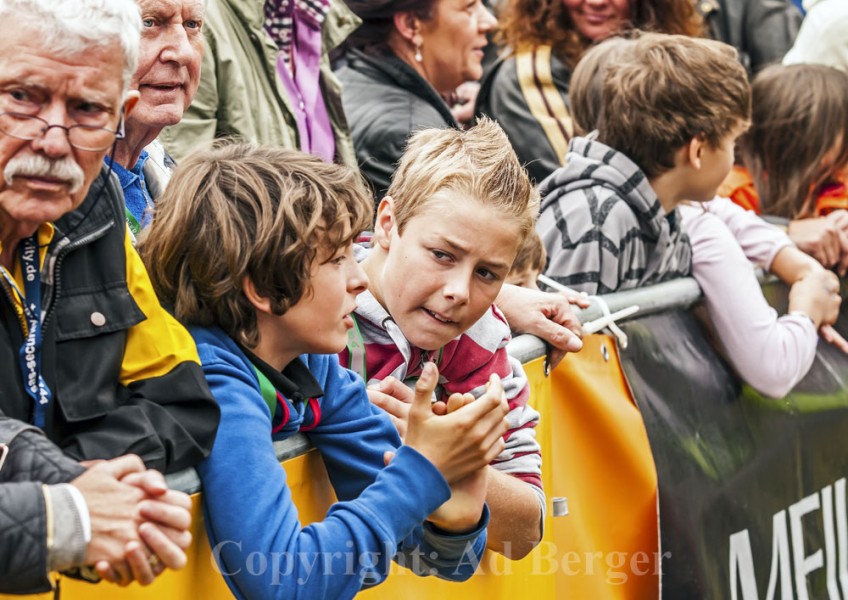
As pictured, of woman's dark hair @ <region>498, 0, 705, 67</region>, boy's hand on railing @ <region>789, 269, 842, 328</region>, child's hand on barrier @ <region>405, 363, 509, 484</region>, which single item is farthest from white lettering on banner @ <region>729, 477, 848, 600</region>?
woman's dark hair @ <region>498, 0, 705, 67</region>

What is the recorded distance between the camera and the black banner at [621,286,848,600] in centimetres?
415

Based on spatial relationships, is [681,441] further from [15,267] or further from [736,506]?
[15,267]

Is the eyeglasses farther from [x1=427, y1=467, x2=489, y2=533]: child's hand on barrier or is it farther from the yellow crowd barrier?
the yellow crowd barrier

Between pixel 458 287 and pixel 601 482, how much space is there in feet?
3.96

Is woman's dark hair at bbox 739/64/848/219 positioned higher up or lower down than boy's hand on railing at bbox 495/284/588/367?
lower down

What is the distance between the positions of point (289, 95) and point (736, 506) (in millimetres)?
2024

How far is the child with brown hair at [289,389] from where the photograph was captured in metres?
2.30

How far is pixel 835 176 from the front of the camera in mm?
5918

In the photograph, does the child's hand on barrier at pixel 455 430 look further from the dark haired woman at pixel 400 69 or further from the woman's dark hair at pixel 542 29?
the woman's dark hair at pixel 542 29

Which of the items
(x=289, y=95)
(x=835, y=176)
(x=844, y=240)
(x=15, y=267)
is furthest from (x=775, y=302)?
(x=15, y=267)

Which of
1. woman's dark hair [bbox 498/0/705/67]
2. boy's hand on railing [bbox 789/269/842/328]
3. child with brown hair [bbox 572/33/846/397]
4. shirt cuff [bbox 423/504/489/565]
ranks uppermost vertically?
shirt cuff [bbox 423/504/489/565]

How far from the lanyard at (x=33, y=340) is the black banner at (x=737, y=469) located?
89.6 inches

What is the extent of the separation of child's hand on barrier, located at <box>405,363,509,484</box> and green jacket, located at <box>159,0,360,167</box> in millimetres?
1877

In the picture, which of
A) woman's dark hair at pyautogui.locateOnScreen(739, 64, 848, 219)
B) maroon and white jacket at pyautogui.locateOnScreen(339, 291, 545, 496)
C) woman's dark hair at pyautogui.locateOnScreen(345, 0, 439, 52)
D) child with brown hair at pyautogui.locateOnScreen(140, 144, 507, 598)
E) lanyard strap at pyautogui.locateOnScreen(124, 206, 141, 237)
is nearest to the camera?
child with brown hair at pyautogui.locateOnScreen(140, 144, 507, 598)
